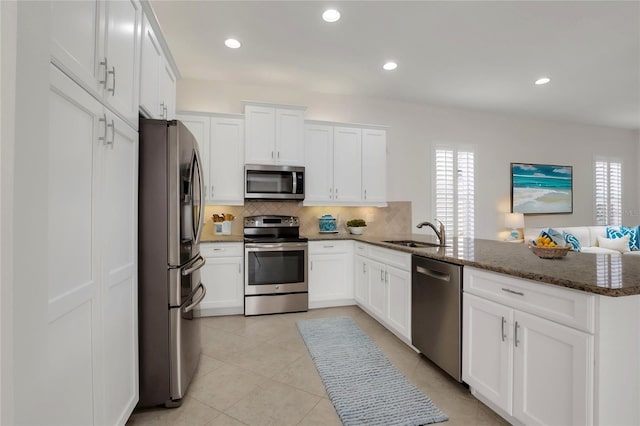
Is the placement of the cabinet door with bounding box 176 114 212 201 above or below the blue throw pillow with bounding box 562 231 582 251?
above

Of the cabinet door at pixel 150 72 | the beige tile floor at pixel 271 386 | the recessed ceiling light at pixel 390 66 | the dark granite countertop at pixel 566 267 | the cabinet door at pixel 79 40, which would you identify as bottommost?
the beige tile floor at pixel 271 386

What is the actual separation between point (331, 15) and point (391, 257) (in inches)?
88.9

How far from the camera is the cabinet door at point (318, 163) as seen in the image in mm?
4012

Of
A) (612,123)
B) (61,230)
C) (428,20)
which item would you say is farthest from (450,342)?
(612,123)

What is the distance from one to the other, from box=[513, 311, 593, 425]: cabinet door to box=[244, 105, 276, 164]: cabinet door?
120 inches

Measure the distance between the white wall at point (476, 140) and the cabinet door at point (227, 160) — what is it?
46 centimetres

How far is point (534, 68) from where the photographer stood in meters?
3.71

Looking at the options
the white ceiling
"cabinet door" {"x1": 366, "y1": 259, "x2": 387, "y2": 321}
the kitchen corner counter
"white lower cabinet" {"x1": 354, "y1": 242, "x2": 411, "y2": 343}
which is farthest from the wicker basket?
the white ceiling

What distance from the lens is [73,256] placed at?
1.13 meters

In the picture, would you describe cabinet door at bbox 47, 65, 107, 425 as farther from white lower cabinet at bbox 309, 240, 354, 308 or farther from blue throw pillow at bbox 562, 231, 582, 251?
blue throw pillow at bbox 562, 231, 582, 251

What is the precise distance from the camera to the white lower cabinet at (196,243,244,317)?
340cm

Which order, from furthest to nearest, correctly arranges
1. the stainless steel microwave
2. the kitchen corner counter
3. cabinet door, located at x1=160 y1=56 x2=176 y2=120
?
1. the stainless steel microwave
2. cabinet door, located at x1=160 y1=56 x2=176 y2=120
3. the kitchen corner counter

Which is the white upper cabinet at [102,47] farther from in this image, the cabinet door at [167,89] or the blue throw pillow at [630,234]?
the blue throw pillow at [630,234]

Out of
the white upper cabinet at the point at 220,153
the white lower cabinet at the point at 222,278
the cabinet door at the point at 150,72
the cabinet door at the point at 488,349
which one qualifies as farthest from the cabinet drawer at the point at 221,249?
the cabinet door at the point at 488,349
